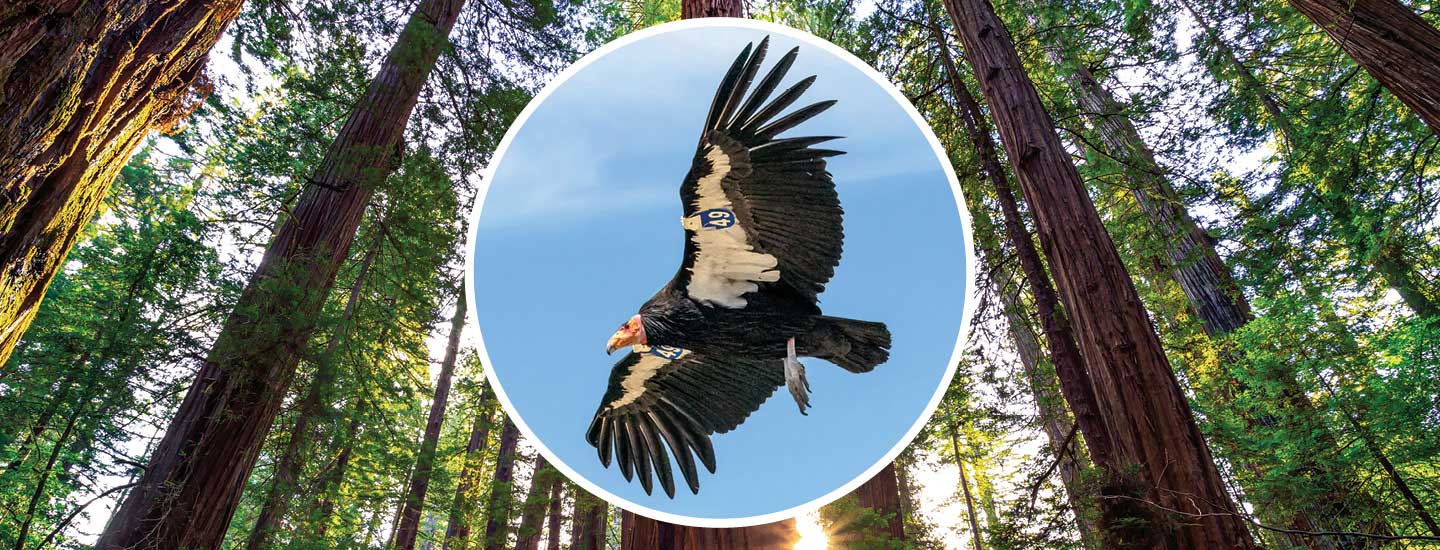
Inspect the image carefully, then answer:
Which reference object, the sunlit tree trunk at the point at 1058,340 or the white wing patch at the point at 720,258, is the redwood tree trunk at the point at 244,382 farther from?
the sunlit tree trunk at the point at 1058,340

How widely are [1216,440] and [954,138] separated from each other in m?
2.75

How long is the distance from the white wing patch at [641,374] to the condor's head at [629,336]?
0.08m

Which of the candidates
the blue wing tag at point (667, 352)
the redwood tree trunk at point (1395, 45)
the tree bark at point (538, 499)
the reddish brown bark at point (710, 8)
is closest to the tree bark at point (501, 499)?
the tree bark at point (538, 499)

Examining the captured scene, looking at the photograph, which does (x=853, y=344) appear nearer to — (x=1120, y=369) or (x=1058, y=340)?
(x=1120, y=369)

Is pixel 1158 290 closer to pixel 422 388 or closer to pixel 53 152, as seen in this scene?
pixel 422 388

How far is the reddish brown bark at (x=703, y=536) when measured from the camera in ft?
5.00

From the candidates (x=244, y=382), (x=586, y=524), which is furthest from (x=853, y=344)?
(x=586, y=524)

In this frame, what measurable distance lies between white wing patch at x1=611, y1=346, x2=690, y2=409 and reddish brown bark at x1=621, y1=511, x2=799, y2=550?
11.6 inches

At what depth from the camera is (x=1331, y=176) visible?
421 cm

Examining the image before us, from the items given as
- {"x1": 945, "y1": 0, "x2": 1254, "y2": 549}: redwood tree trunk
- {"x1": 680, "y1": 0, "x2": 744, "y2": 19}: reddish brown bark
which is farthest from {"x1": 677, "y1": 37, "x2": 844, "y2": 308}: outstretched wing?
{"x1": 945, "y1": 0, "x2": 1254, "y2": 549}: redwood tree trunk

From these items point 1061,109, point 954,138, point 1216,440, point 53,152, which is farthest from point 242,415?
point 1216,440

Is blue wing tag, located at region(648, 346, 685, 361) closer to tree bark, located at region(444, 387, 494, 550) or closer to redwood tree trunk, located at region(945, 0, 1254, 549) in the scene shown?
redwood tree trunk, located at region(945, 0, 1254, 549)

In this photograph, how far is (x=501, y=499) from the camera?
6.24 metres

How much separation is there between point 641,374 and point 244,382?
1.84 m
